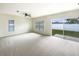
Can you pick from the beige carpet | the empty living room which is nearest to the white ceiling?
the empty living room

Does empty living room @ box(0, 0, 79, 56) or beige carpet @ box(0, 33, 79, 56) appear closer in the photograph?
beige carpet @ box(0, 33, 79, 56)

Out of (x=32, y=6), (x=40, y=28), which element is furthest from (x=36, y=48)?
(x=40, y=28)

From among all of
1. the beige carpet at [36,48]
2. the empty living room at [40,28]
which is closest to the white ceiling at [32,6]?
the empty living room at [40,28]

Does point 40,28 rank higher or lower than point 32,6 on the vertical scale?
lower

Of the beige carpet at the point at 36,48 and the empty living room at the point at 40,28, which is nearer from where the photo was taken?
the beige carpet at the point at 36,48

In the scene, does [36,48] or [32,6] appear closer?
[32,6]

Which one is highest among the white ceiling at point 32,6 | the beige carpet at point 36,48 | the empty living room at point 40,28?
the white ceiling at point 32,6

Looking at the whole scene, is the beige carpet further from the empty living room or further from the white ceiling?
the white ceiling

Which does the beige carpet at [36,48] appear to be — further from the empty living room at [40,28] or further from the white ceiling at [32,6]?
the white ceiling at [32,6]

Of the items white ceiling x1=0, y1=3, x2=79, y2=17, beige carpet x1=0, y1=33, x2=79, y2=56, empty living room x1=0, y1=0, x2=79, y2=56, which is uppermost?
white ceiling x1=0, y1=3, x2=79, y2=17

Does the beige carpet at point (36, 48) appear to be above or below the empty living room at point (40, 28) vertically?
below

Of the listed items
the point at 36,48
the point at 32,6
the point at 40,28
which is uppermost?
the point at 32,6

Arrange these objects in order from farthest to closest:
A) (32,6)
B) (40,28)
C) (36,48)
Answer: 1. (40,28)
2. (36,48)
3. (32,6)

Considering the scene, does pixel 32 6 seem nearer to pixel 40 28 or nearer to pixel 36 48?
pixel 36 48
